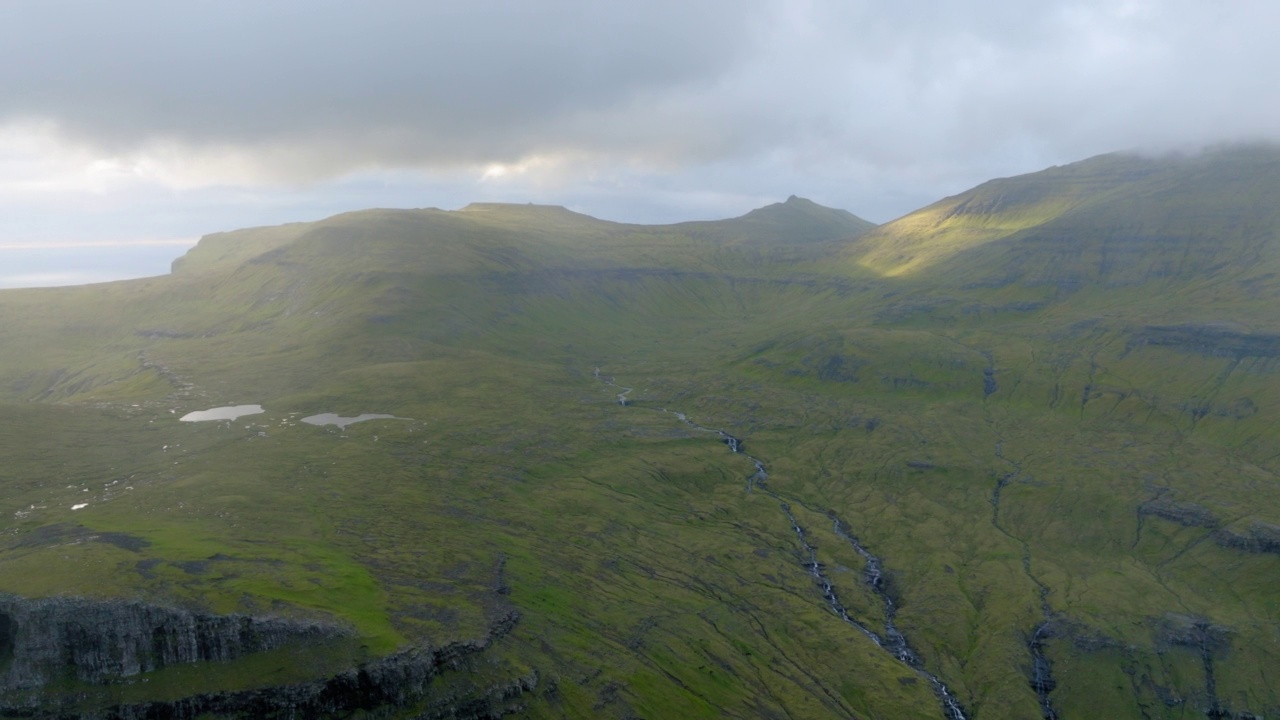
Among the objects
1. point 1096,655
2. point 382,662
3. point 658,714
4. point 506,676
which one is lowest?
point 1096,655

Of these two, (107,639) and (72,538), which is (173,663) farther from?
(72,538)

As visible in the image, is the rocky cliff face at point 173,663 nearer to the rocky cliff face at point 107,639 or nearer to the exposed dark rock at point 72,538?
the rocky cliff face at point 107,639

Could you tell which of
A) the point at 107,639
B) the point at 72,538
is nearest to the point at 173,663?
the point at 107,639

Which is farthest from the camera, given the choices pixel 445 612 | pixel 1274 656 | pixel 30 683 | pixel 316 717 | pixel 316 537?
pixel 1274 656

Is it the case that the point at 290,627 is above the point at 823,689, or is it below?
above

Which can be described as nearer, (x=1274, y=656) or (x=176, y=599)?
(x=176, y=599)

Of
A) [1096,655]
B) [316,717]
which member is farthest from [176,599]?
[1096,655]

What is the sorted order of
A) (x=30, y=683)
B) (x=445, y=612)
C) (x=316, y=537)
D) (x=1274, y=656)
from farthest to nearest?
(x=1274, y=656)
(x=316, y=537)
(x=445, y=612)
(x=30, y=683)

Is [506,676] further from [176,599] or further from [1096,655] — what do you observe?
[1096,655]

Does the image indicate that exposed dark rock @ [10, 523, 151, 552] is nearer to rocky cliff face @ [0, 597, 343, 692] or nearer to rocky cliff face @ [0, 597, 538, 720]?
rocky cliff face @ [0, 597, 343, 692]

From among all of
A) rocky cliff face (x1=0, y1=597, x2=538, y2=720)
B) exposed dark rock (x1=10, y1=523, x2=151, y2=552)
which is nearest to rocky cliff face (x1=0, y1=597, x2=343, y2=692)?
rocky cliff face (x1=0, y1=597, x2=538, y2=720)

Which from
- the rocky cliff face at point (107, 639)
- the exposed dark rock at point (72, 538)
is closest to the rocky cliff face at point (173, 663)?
the rocky cliff face at point (107, 639)
